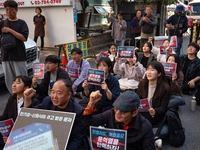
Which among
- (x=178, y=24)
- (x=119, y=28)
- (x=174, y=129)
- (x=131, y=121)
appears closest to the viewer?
(x=131, y=121)

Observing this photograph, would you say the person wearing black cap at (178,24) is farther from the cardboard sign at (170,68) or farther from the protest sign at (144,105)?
the protest sign at (144,105)

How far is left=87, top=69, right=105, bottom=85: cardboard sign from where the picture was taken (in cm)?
359

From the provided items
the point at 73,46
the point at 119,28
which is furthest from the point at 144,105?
the point at 119,28

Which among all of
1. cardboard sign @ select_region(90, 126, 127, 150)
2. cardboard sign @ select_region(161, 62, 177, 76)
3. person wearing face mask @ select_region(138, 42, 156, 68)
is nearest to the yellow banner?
person wearing face mask @ select_region(138, 42, 156, 68)

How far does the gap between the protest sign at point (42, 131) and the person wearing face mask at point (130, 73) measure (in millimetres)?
2857

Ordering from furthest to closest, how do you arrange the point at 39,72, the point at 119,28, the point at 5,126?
the point at 119,28 → the point at 39,72 → the point at 5,126

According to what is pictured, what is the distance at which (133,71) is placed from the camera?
5176mm

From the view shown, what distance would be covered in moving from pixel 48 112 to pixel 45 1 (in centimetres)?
920

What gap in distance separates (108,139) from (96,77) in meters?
1.55

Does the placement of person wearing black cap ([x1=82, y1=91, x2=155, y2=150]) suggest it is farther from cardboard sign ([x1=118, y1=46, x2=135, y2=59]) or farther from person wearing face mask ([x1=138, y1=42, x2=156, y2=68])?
person wearing face mask ([x1=138, y1=42, x2=156, y2=68])

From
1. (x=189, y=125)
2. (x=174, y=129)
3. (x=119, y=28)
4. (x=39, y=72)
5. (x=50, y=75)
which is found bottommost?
(x=189, y=125)

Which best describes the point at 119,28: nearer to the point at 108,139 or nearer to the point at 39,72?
the point at 39,72

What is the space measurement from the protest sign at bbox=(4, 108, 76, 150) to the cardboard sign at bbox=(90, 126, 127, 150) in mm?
266

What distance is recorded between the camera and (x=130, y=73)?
5180 mm
